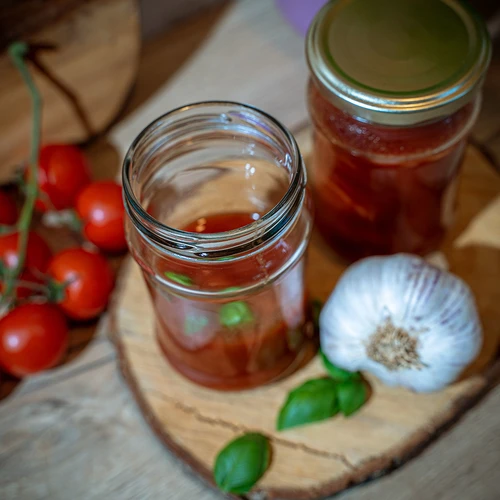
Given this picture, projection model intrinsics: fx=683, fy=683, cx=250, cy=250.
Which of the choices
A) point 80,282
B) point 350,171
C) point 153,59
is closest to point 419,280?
point 350,171

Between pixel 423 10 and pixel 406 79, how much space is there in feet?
0.37

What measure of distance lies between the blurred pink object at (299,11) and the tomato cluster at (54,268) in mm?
436

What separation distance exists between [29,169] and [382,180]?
53cm

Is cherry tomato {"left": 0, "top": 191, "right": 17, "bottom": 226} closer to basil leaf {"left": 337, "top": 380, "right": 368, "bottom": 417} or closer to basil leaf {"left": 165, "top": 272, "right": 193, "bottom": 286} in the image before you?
basil leaf {"left": 165, "top": 272, "right": 193, "bottom": 286}

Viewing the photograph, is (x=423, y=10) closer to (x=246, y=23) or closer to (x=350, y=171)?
(x=350, y=171)

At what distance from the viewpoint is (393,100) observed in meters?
0.69

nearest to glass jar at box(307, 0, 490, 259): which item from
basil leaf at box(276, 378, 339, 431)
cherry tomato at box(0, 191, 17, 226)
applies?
basil leaf at box(276, 378, 339, 431)

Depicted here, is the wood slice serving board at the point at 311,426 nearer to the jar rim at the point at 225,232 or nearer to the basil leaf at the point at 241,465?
the basil leaf at the point at 241,465

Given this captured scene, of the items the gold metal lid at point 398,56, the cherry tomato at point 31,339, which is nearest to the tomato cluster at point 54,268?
the cherry tomato at point 31,339

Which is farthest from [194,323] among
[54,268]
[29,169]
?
[29,169]

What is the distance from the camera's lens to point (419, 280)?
733 millimetres

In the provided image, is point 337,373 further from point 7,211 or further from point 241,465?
point 7,211

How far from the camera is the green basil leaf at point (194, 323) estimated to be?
0.74m

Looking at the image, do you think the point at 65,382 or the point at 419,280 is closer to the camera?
the point at 419,280
